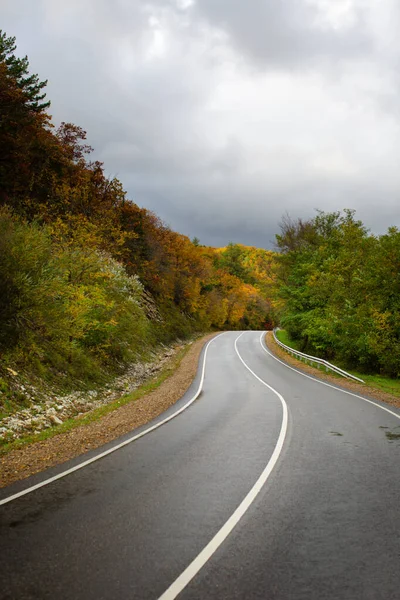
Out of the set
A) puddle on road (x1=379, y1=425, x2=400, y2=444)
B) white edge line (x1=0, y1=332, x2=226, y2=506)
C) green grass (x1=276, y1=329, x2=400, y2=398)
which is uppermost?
green grass (x1=276, y1=329, x2=400, y2=398)

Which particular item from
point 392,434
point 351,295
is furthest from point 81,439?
point 351,295

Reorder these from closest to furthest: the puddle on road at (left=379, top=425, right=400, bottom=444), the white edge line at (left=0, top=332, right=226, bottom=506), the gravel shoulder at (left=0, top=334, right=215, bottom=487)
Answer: the white edge line at (left=0, top=332, right=226, bottom=506) → the gravel shoulder at (left=0, top=334, right=215, bottom=487) → the puddle on road at (left=379, top=425, right=400, bottom=444)

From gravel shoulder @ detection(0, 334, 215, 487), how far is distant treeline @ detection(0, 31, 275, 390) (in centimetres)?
266

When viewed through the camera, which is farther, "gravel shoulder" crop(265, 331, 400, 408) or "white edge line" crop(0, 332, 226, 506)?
"gravel shoulder" crop(265, 331, 400, 408)

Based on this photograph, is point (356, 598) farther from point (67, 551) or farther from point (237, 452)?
point (237, 452)

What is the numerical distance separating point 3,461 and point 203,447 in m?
4.46

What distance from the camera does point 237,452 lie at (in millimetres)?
8805

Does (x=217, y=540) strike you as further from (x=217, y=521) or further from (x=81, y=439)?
(x=81, y=439)

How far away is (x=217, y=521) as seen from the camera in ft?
17.8

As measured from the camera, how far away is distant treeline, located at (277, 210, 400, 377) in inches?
901

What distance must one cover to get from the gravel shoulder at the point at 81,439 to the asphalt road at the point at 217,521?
704 millimetres

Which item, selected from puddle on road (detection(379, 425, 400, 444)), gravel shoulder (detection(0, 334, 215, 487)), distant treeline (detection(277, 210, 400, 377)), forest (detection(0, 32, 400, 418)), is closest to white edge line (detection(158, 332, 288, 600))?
puddle on road (detection(379, 425, 400, 444))

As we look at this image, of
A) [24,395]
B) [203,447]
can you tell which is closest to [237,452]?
[203,447]

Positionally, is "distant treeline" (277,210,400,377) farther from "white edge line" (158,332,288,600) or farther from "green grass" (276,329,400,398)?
"white edge line" (158,332,288,600)
